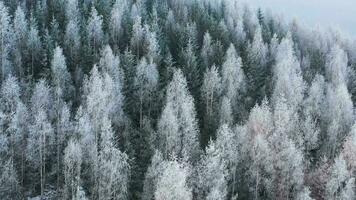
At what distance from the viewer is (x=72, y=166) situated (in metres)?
73.0

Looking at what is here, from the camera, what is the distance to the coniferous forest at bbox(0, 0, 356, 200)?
75.1m

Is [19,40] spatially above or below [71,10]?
below

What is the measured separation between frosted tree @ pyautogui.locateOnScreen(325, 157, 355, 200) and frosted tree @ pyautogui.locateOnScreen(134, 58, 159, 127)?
1275 inches

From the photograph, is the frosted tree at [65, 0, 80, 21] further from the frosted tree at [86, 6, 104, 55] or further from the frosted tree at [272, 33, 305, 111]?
the frosted tree at [272, 33, 305, 111]

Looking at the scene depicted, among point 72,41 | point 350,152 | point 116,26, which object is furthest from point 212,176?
point 116,26

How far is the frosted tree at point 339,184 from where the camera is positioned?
79.6m

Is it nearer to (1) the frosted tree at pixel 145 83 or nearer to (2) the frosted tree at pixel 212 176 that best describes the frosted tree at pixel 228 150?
(2) the frosted tree at pixel 212 176

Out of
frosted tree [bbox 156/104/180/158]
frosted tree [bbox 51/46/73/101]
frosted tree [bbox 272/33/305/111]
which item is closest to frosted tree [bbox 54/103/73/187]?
frosted tree [bbox 156/104/180/158]

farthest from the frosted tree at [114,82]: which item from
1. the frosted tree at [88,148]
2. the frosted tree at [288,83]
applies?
the frosted tree at [288,83]

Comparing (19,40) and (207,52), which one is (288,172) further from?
(19,40)

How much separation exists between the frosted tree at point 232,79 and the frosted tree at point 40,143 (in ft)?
119

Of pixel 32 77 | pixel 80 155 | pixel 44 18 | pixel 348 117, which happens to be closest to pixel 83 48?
pixel 32 77

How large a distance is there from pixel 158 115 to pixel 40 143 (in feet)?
91.4

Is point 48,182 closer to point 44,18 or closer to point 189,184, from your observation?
point 189,184
